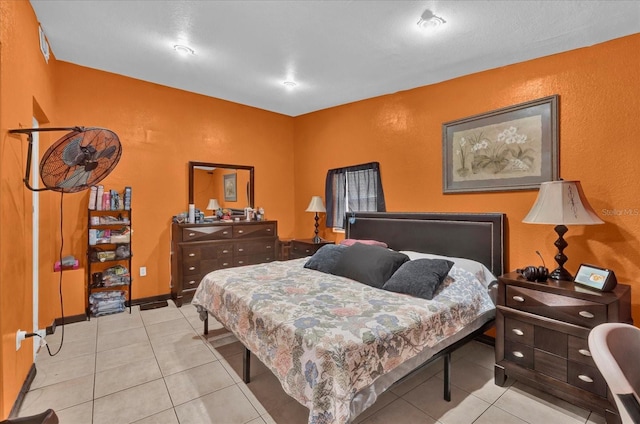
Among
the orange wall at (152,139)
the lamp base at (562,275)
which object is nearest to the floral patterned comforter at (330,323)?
the lamp base at (562,275)

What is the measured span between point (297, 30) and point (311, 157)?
98.0 inches

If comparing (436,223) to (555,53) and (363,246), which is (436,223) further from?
(555,53)

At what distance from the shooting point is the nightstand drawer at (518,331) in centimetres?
205

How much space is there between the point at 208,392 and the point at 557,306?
2.46 metres

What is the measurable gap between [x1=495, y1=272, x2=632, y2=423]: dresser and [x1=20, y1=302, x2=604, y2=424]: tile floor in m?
0.16

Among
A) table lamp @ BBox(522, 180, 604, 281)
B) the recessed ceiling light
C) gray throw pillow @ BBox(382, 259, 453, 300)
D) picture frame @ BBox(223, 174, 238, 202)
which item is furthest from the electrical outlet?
table lamp @ BBox(522, 180, 604, 281)

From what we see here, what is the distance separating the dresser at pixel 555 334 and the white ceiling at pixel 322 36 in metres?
1.93

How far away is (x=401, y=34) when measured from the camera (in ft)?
8.19

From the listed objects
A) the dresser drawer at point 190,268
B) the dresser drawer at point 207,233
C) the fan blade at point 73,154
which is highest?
the fan blade at point 73,154

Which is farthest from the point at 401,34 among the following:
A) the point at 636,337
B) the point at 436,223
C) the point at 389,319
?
the point at 636,337

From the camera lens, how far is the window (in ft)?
12.7

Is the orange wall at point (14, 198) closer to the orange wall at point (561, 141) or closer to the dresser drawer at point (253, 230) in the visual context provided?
the dresser drawer at point (253, 230)

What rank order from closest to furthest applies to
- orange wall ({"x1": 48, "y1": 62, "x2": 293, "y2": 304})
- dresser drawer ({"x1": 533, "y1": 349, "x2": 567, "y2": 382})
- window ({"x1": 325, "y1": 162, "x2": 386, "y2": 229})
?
dresser drawer ({"x1": 533, "y1": 349, "x2": 567, "y2": 382}), orange wall ({"x1": 48, "y1": 62, "x2": 293, "y2": 304}), window ({"x1": 325, "y1": 162, "x2": 386, "y2": 229})

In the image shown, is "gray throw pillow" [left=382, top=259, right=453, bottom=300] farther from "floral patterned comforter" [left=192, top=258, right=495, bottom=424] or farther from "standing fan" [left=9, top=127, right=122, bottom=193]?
"standing fan" [left=9, top=127, right=122, bottom=193]
